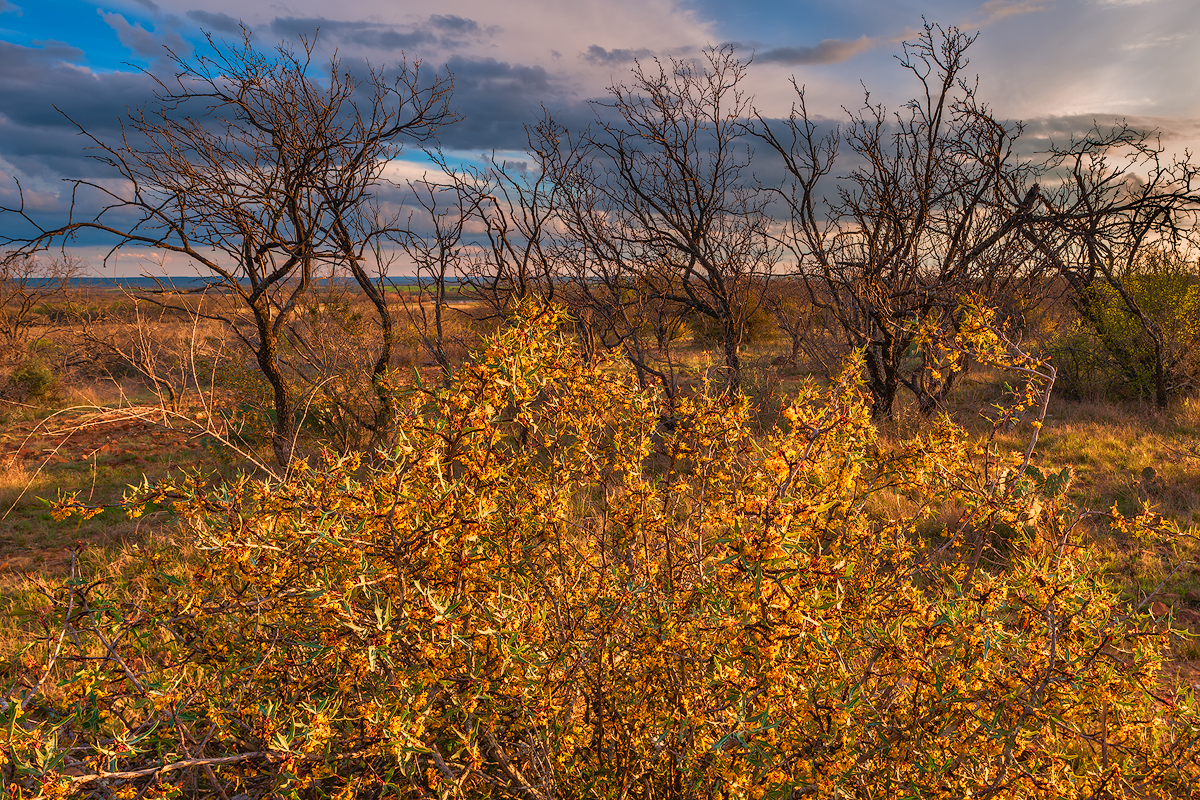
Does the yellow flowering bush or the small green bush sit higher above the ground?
the yellow flowering bush

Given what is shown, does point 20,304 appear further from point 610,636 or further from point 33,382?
point 610,636

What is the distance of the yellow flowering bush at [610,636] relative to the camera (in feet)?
4.83

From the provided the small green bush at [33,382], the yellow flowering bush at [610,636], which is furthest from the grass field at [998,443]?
the small green bush at [33,382]

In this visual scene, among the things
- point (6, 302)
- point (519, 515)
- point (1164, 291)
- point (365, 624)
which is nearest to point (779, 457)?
point (519, 515)

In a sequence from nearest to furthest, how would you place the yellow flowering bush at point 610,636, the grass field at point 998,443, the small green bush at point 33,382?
the yellow flowering bush at point 610,636
the grass field at point 998,443
the small green bush at point 33,382

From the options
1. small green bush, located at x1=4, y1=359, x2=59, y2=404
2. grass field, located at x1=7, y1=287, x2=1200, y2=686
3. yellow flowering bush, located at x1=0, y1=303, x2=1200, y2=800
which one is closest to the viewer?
yellow flowering bush, located at x1=0, y1=303, x2=1200, y2=800

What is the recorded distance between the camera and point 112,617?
6.17 ft

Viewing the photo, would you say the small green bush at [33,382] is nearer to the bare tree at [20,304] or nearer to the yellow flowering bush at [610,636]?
the bare tree at [20,304]

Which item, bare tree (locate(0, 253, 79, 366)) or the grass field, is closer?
the grass field

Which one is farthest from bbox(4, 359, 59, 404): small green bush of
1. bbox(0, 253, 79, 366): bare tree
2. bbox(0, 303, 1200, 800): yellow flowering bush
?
bbox(0, 303, 1200, 800): yellow flowering bush

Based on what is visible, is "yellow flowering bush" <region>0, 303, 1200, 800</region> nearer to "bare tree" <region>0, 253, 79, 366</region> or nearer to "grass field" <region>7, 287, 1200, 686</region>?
"grass field" <region>7, 287, 1200, 686</region>

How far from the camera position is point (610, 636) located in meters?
1.84

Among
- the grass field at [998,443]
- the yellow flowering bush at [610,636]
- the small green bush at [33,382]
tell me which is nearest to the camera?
the yellow flowering bush at [610,636]

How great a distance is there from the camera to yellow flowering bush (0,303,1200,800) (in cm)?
147
